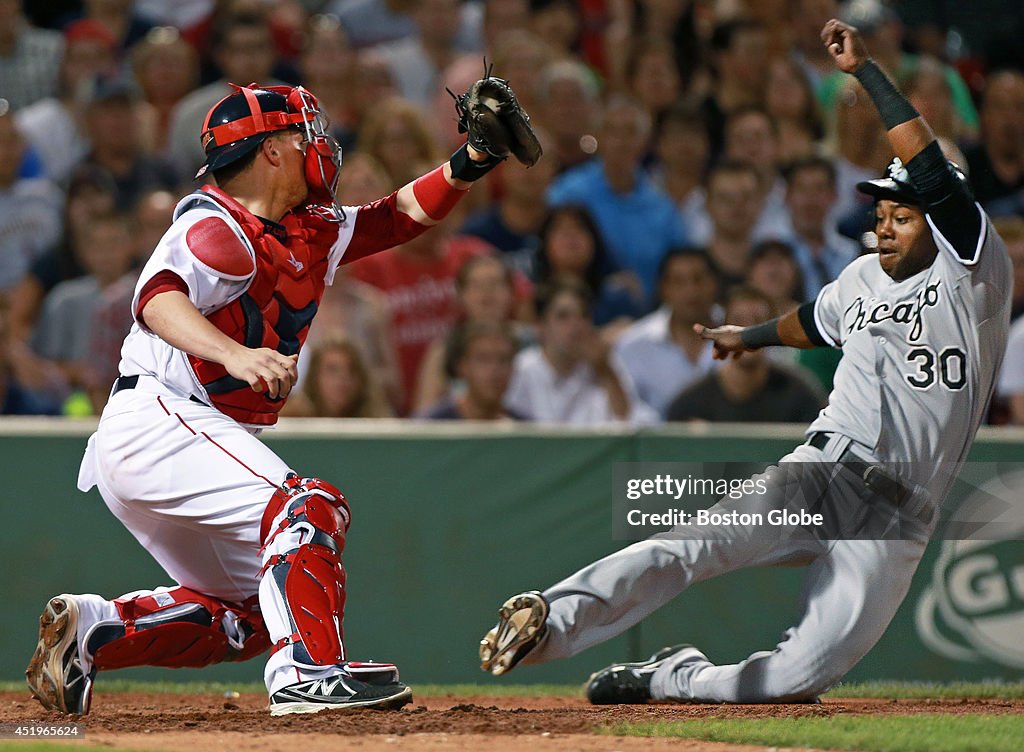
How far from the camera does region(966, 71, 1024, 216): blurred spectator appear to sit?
357 inches

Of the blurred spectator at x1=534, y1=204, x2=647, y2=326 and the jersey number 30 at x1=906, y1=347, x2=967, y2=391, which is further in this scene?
the blurred spectator at x1=534, y1=204, x2=647, y2=326

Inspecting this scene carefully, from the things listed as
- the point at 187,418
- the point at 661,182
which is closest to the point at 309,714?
the point at 187,418

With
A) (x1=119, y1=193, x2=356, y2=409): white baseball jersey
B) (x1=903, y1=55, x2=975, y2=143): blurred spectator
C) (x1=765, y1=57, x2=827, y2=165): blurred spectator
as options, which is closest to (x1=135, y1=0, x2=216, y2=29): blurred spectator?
(x1=765, y1=57, x2=827, y2=165): blurred spectator

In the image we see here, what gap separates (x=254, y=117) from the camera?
4.85m

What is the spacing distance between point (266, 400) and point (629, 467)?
2256mm

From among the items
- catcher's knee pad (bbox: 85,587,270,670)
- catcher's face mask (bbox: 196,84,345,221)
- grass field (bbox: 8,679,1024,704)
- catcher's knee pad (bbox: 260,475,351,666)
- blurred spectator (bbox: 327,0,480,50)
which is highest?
blurred spectator (bbox: 327,0,480,50)

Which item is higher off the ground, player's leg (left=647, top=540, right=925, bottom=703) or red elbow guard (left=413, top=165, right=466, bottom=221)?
red elbow guard (left=413, top=165, right=466, bottom=221)

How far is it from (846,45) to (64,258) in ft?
17.1

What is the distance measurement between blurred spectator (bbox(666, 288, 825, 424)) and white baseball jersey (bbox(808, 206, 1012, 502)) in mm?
1885

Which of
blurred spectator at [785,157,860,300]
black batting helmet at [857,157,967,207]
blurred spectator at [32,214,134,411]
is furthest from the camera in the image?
blurred spectator at [785,157,860,300]

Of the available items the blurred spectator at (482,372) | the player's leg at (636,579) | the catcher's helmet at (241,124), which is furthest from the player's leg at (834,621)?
the blurred spectator at (482,372)

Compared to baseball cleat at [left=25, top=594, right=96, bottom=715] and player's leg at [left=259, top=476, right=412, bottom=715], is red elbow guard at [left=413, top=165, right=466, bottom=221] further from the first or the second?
baseball cleat at [left=25, top=594, right=96, bottom=715]

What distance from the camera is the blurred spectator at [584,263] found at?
8.60 meters

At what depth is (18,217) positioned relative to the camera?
28.9ft
